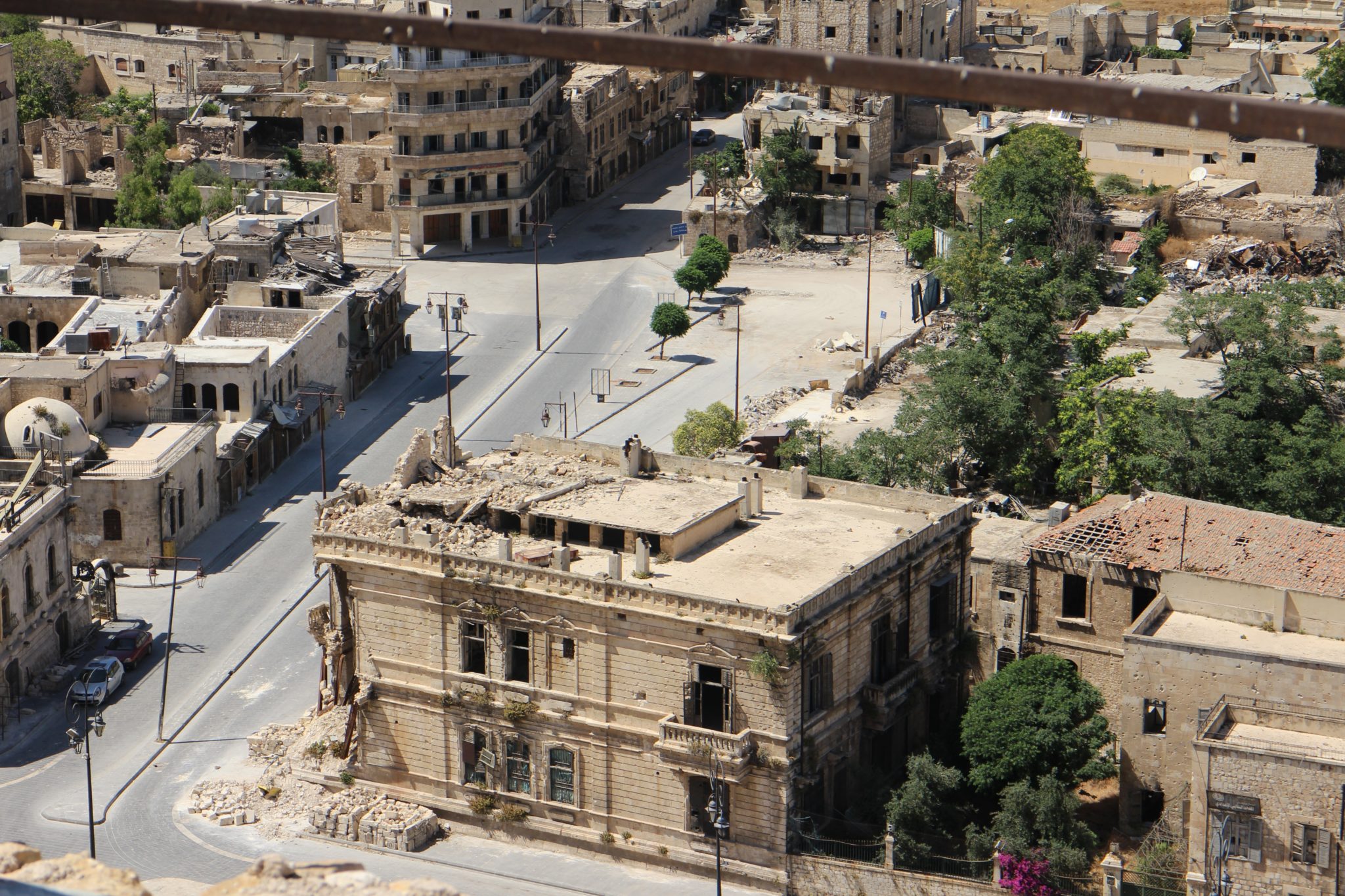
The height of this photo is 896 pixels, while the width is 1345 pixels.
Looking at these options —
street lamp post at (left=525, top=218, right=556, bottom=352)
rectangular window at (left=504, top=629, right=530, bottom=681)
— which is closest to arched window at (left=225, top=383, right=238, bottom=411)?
street lamp post at (left=525, top=218, right=556, bottom=352)

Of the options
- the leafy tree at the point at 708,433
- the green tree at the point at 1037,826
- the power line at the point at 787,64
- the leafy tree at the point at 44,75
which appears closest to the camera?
the power line at the point at 787,64

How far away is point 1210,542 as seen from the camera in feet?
190

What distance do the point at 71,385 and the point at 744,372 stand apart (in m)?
28.9

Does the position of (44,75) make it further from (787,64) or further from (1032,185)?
(787,64)

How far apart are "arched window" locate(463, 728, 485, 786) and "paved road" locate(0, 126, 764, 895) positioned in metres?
1.58

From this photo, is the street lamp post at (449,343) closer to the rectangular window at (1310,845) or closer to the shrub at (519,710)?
the shrub at (519,710)

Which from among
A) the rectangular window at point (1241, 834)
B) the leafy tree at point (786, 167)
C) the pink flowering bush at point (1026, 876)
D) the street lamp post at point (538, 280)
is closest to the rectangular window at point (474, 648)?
the pink flowering bush at point (1026, 876)

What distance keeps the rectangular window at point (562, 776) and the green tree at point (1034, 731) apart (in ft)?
32.5

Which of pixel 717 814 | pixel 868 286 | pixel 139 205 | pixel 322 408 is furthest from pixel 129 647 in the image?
pixel 868 286

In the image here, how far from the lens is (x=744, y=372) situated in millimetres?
92375

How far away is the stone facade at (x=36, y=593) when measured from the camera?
Result: 210 ft

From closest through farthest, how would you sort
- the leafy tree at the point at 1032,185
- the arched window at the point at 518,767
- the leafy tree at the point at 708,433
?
the arched window at the point at 518,767
the leafy tree at the point at 708,433
the leafy tree at the point at 1032,185

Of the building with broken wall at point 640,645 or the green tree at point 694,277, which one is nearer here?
the building with broken wall at point 640,645

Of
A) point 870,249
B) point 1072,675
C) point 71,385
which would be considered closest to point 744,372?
point 870,249
